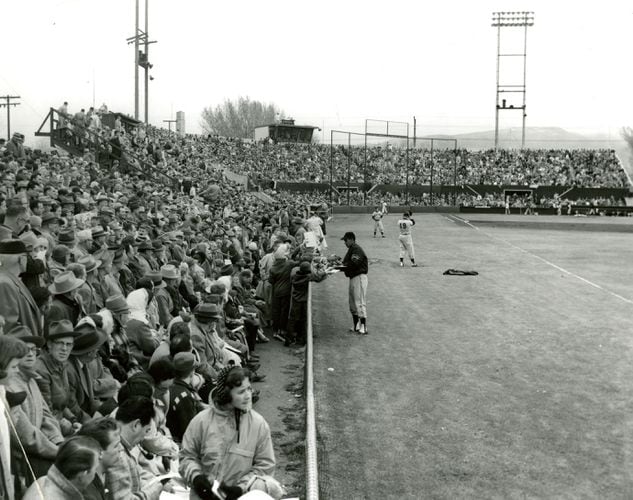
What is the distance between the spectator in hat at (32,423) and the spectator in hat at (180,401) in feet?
4.88

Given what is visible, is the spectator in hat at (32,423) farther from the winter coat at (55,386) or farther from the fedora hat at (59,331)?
the fedora hat at (59,331)

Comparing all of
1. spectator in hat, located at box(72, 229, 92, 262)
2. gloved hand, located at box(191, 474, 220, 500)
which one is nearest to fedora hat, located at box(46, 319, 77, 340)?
gloved hand, located at box(191, 474, 220, 500)

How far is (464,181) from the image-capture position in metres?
72.9

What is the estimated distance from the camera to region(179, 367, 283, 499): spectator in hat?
210 inches

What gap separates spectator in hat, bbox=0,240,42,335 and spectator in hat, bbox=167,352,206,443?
4.29 feet

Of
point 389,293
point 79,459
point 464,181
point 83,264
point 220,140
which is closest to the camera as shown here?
point 79,459

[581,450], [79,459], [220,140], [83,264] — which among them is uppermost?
[220,140]

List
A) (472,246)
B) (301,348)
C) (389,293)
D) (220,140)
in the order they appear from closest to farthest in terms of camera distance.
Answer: (301,348) < (389,293) < (472,246) < (220,140)

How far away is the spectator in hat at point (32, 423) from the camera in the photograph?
4.98m

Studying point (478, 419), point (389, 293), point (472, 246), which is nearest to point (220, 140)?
point (472, 246)

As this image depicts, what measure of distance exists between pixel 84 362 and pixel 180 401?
3.08 ft

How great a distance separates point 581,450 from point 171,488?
5611mm

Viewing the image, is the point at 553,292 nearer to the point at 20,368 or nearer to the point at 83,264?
the point at 83,264

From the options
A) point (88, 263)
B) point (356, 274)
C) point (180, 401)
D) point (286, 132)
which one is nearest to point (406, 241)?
point (356, 274)
